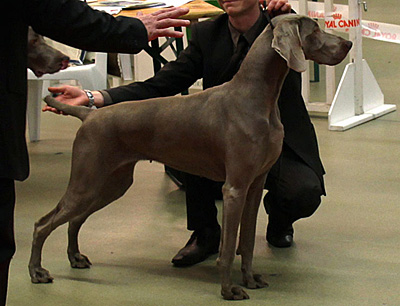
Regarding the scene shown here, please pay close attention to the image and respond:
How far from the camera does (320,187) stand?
3.26 metres

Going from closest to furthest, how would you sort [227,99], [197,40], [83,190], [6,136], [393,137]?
1. [6,136]
2. [227,99]
3. [83,190]
4. [197,40]
5. [393,137]

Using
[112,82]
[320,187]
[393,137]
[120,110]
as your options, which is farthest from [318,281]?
[112,82]

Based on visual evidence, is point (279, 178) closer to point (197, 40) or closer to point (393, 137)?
point (197, 40)

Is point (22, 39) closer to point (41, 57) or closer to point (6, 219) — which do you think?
point (6, 219)

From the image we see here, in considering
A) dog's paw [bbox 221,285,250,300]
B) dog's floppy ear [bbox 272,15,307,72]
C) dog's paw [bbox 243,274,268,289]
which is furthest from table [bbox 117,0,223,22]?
dog's paw [bbox 221,285,250,300]

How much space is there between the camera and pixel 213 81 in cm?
321

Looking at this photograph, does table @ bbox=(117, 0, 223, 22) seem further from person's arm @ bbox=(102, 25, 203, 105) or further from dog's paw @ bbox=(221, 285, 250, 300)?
dog's paw @ bbox=(221, 285, 250, 300)

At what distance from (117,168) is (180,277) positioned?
542 millimetres

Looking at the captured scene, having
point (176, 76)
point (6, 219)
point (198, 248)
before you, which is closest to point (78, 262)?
point (198, 248)

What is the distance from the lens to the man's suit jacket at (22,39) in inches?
73.5

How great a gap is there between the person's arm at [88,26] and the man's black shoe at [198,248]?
1.30 m

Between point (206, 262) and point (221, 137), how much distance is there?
0.76m

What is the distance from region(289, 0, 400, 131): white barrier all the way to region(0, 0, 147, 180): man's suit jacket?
12.8ft

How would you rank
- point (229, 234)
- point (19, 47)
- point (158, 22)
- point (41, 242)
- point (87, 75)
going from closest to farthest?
point (19, 47) < point (158, 22) < point (229, 234) < point (41, 242) < point (87, 75)
